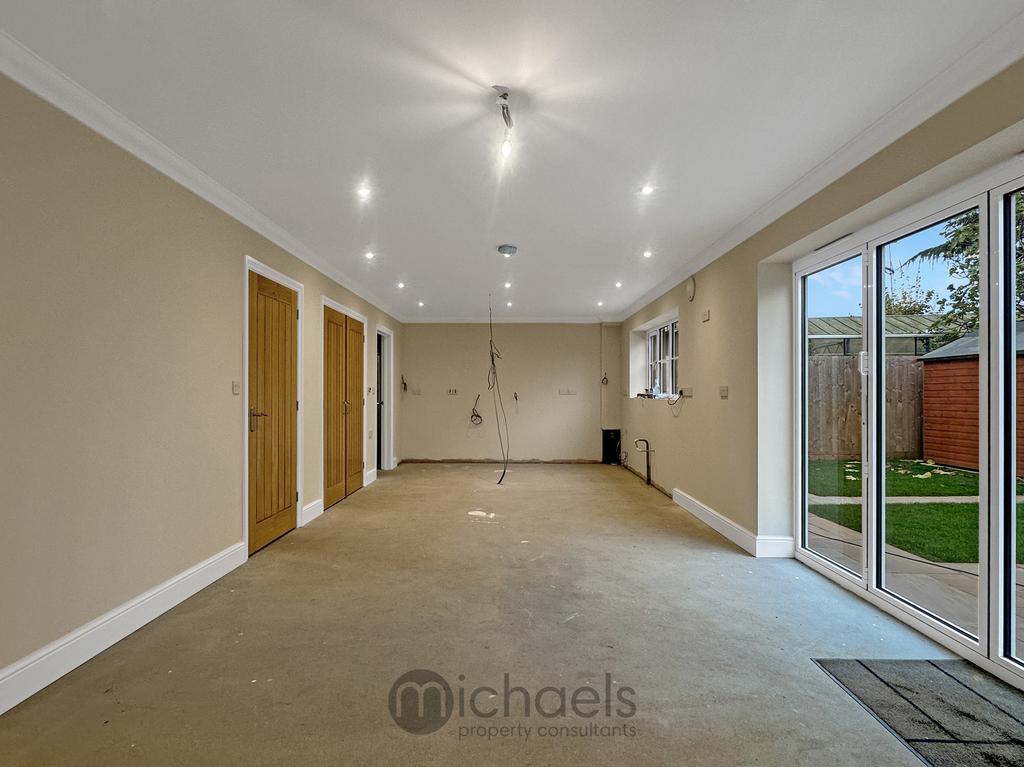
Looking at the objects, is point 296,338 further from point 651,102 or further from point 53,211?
point 651,102

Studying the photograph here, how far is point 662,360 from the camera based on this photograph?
7.05 meters

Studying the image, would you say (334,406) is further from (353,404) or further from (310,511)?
(310,511)

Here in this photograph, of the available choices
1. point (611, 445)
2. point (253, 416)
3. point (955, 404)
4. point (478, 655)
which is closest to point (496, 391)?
point (611, 445)

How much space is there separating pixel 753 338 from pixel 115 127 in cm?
410

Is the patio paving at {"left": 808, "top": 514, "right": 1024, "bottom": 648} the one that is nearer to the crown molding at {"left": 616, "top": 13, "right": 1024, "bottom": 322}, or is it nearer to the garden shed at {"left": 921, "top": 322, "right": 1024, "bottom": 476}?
the garden shed at {"left": 921, "top": 322, "right": 1024, "bottom": 476}

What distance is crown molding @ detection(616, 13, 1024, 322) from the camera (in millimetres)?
1822

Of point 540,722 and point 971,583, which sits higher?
point 971,583

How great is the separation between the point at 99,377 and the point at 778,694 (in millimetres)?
3318

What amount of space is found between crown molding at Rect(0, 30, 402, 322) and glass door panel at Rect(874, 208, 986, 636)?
13.2 ft

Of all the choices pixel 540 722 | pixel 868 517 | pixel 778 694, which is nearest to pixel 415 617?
pixel 540 722

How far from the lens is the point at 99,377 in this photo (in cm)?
236

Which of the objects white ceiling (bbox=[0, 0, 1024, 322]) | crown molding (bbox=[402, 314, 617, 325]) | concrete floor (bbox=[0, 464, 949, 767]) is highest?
white ceiling (bbox=[0, 0, 1024, 322])

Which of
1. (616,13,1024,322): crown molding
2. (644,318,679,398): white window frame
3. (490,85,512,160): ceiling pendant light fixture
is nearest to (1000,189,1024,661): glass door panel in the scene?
(616,13,1024,322): crown molding

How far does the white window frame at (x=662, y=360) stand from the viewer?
250 inches
